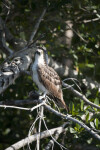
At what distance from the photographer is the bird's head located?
194 inches

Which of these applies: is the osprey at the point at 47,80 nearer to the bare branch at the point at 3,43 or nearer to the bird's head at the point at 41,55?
the bird's head at the point at 41,55

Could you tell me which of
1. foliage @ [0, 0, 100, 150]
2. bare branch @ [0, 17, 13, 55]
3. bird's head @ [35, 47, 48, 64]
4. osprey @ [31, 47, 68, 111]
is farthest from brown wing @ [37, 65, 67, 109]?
bare branch @ [0, 17, 13, 55]

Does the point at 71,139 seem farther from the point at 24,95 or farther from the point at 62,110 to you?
the point at 24,95

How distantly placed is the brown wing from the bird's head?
0.40ft

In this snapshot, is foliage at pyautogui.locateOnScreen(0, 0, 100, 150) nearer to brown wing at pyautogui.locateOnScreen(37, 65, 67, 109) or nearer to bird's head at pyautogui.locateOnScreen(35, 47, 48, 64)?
bird's head at pyautogui.locateOnScreen(35, 47, 48, 64)

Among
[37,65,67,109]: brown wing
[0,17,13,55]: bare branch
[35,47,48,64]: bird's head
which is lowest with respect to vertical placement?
[37,65,67,109]: brown wing

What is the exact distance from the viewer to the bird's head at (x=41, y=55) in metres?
4.93

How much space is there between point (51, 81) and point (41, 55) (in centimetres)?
40

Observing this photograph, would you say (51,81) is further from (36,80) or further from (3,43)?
(3,43)

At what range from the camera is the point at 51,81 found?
4844mm

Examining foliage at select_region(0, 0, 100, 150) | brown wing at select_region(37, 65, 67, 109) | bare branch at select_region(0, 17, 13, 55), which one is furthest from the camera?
foliage at select_region(0, 0, 100, 150)

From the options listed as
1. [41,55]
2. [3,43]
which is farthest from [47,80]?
[3,43]

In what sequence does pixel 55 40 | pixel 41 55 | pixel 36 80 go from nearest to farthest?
pixel 36 80, pixel 41 55, pixel 55 40

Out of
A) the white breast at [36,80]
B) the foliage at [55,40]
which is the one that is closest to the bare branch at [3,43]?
the foliage at [55,40]
